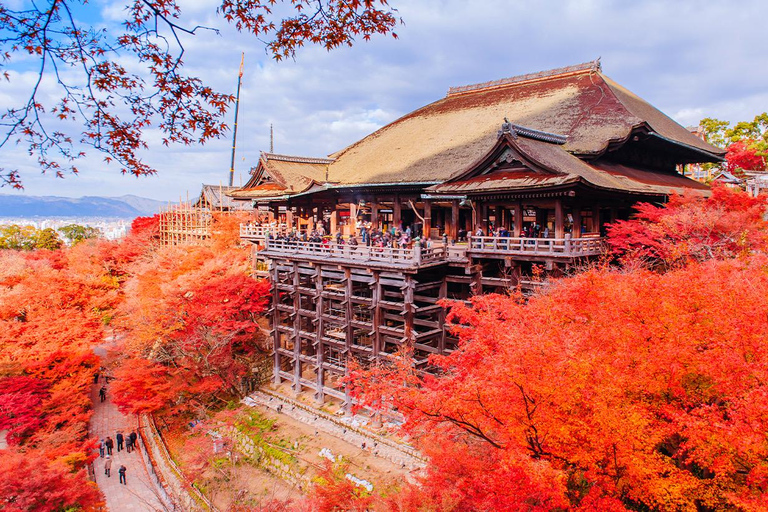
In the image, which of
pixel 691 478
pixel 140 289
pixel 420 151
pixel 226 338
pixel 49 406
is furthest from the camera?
pixel 140 289

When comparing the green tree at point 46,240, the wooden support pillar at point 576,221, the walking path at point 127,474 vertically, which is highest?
the wooden support pillar at point 576,221

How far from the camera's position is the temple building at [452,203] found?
1540cm

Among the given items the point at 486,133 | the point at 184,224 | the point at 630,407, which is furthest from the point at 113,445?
the point at 486,133

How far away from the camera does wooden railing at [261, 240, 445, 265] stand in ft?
53.3

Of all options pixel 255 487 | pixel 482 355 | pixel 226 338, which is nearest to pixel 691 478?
pixel 482 355

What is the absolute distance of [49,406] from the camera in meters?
17.9

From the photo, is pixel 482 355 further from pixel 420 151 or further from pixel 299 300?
pixel 420 151

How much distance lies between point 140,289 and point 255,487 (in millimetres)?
14108

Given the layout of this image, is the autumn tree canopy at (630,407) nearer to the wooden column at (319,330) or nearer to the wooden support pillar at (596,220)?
the wooden support pillar at (596,220)

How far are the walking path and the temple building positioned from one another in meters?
Answer: 7.37

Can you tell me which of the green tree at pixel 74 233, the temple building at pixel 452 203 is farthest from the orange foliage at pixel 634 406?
the green tree at pixel 74 233

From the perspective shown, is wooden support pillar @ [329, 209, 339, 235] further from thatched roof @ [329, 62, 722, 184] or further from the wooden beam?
the wooden beam

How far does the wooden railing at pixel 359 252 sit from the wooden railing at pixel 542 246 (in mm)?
1736

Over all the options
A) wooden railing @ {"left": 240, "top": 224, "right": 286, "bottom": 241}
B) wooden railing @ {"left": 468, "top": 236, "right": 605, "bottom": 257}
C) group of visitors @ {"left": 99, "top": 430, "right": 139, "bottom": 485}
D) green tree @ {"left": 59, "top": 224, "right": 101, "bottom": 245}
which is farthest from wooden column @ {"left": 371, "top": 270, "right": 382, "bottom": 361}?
green tree @ {"left": 59, "top": 224, "right": 101, "bottom": 245}
